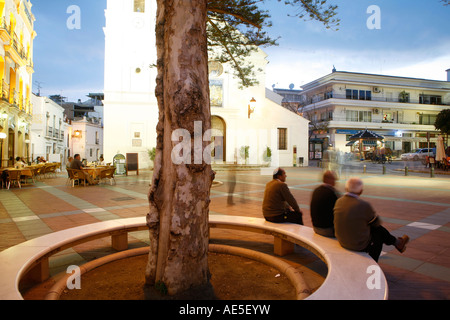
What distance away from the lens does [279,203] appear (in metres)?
4.25

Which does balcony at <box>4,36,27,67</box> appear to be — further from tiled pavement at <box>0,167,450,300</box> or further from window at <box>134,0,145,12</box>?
tiled pavement at <box>0,167,450,300</box>

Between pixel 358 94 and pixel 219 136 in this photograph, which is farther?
pixel 358 94

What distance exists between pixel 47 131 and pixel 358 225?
37429 millimetres

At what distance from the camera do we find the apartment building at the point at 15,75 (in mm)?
17078

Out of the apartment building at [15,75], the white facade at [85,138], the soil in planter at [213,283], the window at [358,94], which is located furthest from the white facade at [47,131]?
the window at [358,94]

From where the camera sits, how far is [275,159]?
25.9 metres

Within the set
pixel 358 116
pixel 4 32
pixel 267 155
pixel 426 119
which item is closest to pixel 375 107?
pixel 358 116

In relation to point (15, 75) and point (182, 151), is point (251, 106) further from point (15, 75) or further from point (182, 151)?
point (182, 151)

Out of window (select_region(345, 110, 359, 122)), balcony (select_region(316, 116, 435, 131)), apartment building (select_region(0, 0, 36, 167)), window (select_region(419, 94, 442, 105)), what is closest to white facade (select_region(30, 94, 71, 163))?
apartment building (select_region(0, 0, 36, 167))

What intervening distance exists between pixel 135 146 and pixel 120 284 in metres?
20.3

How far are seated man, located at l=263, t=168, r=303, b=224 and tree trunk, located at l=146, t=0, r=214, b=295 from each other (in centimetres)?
165

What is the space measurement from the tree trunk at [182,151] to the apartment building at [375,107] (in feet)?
117

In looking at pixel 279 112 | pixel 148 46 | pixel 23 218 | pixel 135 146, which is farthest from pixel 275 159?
pixel 23 218
